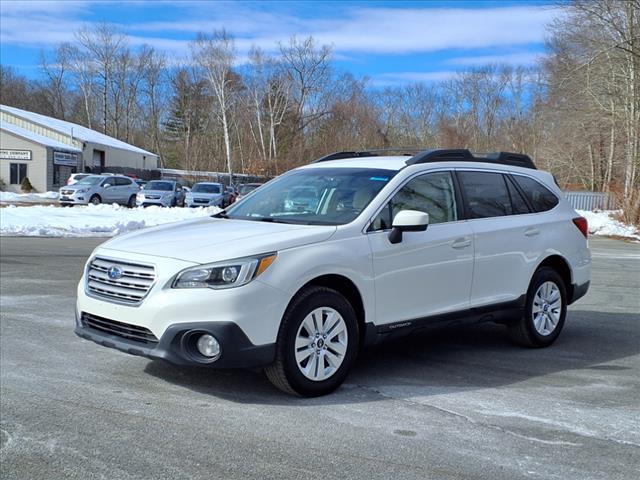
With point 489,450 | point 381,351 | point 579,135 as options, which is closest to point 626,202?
point 579,135

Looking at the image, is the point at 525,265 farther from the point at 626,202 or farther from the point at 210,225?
the point at 626,202

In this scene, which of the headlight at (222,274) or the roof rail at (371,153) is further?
the roof rail at (371,153)

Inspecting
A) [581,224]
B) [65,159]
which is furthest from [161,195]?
[581,224]

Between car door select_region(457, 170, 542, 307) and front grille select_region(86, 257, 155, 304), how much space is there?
9.48ft

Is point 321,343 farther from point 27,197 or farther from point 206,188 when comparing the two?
point 27,197

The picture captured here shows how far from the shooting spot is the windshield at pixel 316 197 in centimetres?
560

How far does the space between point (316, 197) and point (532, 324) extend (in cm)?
258

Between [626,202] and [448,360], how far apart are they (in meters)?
25.1

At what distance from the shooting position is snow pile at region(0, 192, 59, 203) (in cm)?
3841

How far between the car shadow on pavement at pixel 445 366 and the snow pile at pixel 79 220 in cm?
1083

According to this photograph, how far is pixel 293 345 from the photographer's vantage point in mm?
4863

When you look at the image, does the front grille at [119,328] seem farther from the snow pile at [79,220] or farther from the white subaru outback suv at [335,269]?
the snow pile at [79,220]

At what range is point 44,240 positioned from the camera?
689 inches

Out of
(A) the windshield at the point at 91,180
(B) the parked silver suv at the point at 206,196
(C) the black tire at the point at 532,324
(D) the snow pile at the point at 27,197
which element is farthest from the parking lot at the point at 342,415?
(D) the snow pile at the point at 27,197
